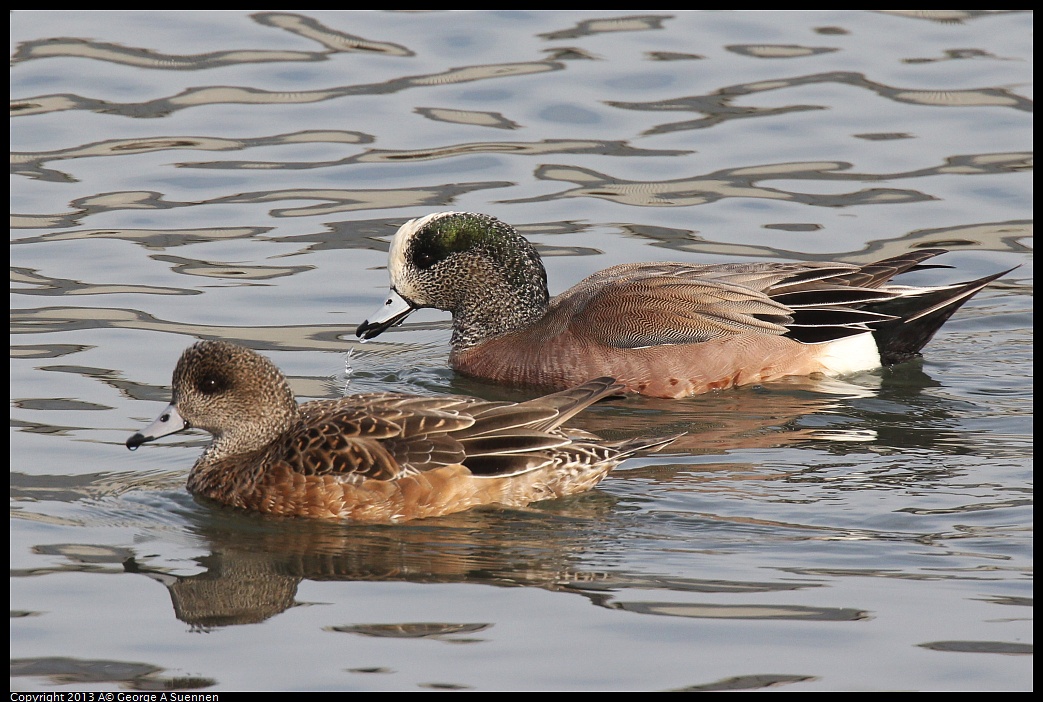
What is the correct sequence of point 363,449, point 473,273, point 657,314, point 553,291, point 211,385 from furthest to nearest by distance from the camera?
point 553,291
point 473,273
point 657,314
point 211,385
point 363,449

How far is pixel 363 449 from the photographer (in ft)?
22.2

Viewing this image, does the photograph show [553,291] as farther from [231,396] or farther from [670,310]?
[231,396]

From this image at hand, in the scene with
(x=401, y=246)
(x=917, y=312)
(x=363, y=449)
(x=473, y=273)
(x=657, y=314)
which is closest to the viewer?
(x=363, y=449)

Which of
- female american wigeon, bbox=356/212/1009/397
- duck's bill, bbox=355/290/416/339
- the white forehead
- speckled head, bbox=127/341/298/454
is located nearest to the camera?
speckled head, bbox=127/341/298/454

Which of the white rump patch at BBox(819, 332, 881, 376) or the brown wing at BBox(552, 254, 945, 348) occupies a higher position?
the brown wing at BBox(552, 254, 945, 348)

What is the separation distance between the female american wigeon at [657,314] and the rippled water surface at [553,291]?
22 centimetres

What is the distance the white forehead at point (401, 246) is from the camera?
914 cm

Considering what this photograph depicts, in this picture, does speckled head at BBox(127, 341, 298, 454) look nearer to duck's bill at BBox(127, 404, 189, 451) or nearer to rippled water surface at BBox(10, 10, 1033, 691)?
duck's bill at BBox(127, 404, 189, 451)

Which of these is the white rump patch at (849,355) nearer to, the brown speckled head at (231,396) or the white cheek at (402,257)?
the white cheek at (402,257)

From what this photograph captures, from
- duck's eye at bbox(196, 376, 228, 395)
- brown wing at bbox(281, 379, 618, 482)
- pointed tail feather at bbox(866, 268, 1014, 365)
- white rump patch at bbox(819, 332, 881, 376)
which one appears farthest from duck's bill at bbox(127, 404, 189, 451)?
pointed tail feather at bbox(866, 268, 1014, 365)

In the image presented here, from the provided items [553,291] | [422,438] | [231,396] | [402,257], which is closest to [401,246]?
[402,257]

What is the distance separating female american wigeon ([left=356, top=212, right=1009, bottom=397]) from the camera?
8.75 metres

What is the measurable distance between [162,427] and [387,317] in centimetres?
239
